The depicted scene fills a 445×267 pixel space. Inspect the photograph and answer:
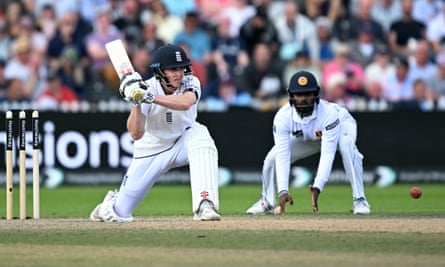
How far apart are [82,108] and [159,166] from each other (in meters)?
7.70

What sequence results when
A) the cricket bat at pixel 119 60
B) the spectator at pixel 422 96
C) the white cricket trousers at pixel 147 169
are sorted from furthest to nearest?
the spectator at pixel 422 96
the white cricket trousers at pixel 147 169
the cricket bat at pixel 119 60

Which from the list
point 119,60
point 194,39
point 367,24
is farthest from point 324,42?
point 119,60

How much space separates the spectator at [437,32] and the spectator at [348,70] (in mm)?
1474

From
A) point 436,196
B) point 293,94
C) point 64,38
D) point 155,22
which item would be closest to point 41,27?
point 64,38

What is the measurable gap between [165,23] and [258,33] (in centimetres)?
160

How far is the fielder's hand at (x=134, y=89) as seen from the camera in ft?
33.5

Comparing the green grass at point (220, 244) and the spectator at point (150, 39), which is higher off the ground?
the spectator at point (150, 39)

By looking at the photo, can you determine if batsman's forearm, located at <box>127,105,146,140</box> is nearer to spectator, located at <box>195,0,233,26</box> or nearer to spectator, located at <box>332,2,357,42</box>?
spectator, located at <box>195,0,233,26</box>

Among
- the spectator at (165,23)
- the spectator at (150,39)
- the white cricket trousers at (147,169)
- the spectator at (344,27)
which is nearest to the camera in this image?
the white cricket trousers at (147,169)

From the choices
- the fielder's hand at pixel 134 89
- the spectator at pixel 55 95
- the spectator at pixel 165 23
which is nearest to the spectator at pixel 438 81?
the spectator at pixel 165 23

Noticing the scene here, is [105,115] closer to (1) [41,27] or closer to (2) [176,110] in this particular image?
(1) [41,27]

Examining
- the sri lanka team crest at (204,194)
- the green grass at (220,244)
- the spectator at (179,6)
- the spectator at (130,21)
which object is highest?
the spectator at (179,6)

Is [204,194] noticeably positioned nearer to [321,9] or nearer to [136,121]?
[136,121]

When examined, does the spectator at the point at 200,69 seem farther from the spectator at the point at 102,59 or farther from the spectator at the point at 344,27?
the spectator at the point at 344,27
